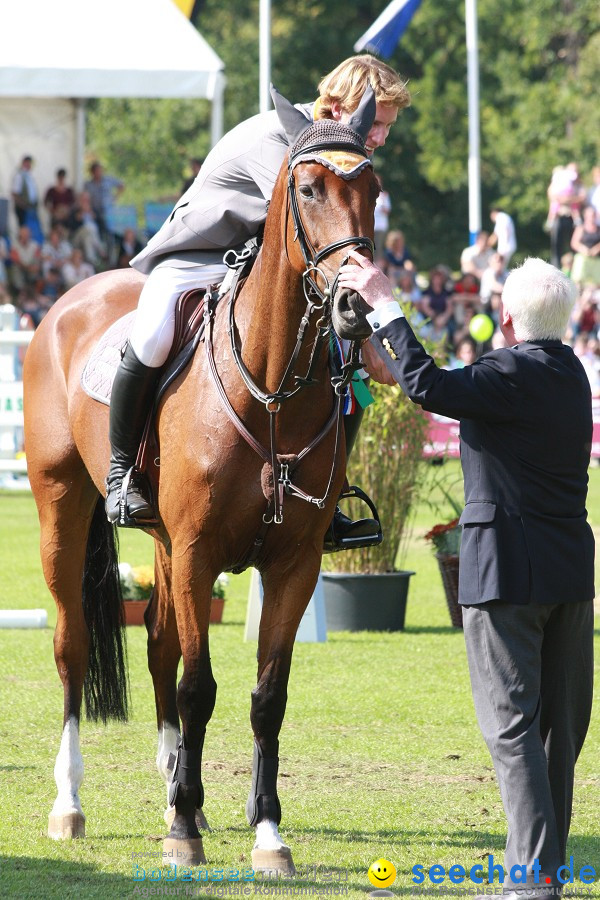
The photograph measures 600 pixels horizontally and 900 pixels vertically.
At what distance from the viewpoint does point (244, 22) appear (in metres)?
50.7

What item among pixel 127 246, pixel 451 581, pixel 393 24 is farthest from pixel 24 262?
pixel 451 581

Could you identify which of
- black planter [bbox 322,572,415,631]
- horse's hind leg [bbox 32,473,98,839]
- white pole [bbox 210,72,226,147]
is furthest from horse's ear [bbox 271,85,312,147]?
white pole [bbox 210,72,226,147]

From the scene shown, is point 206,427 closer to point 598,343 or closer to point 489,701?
point 489,701

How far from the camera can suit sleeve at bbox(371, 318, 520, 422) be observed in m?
4.16

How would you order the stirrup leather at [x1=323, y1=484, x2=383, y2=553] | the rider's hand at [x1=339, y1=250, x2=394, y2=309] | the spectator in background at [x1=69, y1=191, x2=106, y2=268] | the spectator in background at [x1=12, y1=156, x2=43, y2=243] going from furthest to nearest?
the spectator in background at [x1=69, y1=191, x2=106, y2=268] → the spectator in background at [x1=12, y1=156, x2=43, y2=243] → the stirrup leather at [x1=323, y1=484, x2=383, y2=553] → the rider's hand at [x1=339, y1=250, x2=394, y2=309]

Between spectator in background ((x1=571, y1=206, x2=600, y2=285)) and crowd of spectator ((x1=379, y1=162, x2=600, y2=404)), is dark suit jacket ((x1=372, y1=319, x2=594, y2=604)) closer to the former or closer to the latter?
crowd of spectator ((x1=379, y1=162, x2=600, y2=404))

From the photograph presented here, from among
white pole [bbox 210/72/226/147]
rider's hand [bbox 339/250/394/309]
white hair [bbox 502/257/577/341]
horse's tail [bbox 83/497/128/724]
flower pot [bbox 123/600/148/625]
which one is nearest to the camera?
rider's hand [bbox 339/250/394/309]

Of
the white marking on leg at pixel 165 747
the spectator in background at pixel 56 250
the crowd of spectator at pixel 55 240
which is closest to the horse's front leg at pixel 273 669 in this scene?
the white marking on leg at pixel 165 747

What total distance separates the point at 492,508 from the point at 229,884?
1670mm

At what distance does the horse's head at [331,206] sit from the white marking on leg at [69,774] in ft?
7.64

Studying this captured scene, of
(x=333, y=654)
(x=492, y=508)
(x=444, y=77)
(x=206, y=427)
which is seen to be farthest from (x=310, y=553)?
(x=444, y=77)

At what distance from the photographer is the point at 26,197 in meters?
24.5

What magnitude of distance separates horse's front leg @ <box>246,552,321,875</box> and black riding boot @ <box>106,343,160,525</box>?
0.64 metres

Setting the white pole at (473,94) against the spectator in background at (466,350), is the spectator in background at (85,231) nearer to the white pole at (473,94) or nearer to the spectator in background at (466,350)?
the spectator in background at (466,350)
